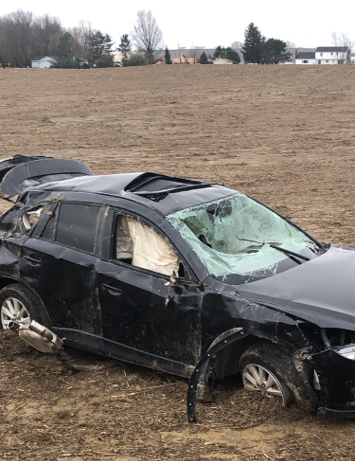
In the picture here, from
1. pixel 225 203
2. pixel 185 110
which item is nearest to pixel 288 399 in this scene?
pixel 225 203

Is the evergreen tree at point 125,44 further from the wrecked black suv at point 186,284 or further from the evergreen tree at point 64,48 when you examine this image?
the wrecked black suv at point 186,284

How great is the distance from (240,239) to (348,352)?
67.2 inches

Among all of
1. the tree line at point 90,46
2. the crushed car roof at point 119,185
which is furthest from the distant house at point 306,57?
the crushed car roof at point 119,185

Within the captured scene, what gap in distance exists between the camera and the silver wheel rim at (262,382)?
189 inches

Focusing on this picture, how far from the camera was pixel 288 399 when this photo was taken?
4797mm

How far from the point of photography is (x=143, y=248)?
5.68 m

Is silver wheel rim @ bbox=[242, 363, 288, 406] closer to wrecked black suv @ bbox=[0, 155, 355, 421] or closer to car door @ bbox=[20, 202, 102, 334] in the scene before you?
wrecked black suv @ bbox=[0, 155, 355, 421]

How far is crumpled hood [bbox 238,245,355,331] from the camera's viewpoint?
15.2ft

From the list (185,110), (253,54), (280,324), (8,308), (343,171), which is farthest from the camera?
(253,54)

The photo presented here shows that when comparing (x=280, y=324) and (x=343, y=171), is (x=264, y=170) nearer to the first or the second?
(x=343, y=171)

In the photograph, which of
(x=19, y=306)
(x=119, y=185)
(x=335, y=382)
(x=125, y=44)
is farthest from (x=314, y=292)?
(x=125, y=44)

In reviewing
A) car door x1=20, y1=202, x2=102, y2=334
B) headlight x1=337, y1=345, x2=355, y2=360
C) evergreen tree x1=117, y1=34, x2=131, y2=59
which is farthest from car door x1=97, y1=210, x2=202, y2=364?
evergreen tree x1=117, y1=34, x2=131, y2=59

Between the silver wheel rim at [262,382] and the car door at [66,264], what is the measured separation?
1477 millimetres

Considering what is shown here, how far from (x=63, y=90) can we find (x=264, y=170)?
1819 cm
